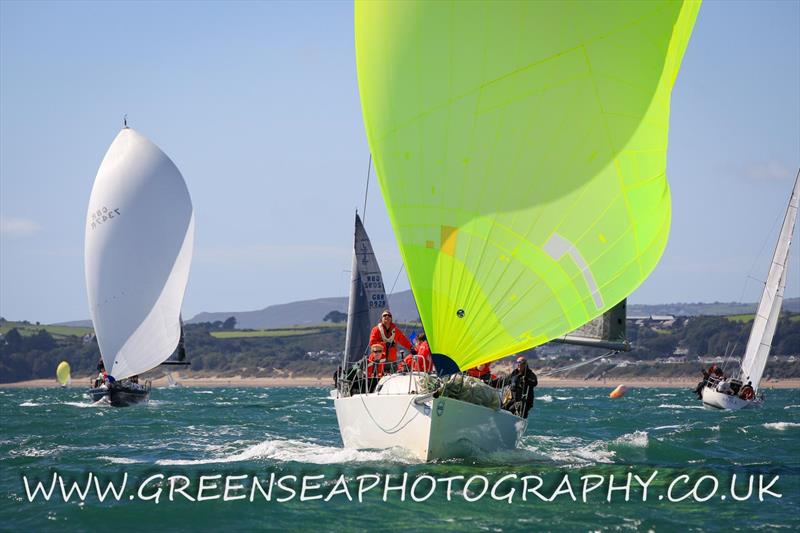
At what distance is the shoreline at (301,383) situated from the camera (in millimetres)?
93188

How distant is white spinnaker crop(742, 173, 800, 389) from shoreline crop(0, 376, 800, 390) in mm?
48251

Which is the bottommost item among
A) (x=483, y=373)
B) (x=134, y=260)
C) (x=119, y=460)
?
(x=119, y=460)

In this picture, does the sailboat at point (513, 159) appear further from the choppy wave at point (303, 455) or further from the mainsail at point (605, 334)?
the mainsail at point (605, 334)

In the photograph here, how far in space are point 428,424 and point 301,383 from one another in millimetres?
98058

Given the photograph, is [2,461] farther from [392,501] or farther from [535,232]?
[535,232]

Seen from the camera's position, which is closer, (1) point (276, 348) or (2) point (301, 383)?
(2) point (301, 383)

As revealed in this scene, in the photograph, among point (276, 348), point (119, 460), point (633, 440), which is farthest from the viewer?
point (276, 348)

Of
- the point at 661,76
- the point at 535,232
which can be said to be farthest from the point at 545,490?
the point at 661,76

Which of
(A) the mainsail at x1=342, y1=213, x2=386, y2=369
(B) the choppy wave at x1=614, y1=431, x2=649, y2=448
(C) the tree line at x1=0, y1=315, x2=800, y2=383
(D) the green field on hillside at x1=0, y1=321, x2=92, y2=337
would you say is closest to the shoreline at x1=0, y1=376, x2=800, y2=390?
(C) the tree line at x1=0, y1=315, x2=800, y2=383

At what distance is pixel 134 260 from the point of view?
37875mm

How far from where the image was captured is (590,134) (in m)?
14.0

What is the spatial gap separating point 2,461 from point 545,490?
923 cm

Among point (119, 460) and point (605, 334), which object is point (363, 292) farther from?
point (119, 460)

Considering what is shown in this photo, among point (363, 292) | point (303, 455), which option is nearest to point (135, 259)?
point (363, 292)
